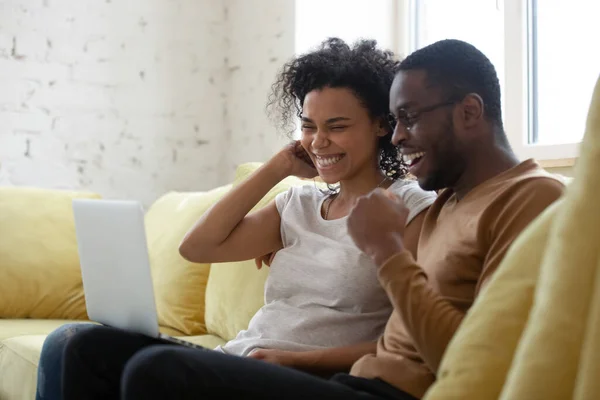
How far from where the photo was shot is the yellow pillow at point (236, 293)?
1985 mm

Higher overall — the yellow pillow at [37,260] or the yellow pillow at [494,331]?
the yellow pillow at [494,331]

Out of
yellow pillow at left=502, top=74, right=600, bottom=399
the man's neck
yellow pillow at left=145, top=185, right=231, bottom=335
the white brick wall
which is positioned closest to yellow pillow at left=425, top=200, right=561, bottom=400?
yellow pillow at left=502, top=74, right=600, bottom=399

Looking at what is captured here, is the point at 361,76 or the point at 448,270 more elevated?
the point at 361,76

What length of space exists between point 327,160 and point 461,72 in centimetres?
42

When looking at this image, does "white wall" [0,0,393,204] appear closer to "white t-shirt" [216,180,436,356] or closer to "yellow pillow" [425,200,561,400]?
"white t-shirt" [216,180,436,356]

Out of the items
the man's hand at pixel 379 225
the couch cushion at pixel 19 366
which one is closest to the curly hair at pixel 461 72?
the man's hand at pixel 379 225

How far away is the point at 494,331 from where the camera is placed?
2.48 ft

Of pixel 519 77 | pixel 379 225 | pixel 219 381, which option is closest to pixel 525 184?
pixel 379 225

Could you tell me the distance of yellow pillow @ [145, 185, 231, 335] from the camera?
2309 millimetres

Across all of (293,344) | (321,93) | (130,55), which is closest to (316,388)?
(293,344)

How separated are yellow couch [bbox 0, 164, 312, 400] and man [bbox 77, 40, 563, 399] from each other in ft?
2.77

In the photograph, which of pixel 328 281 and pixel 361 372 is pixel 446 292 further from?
pixel 328 281

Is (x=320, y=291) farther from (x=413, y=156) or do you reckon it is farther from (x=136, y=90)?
(x=136, y=90)

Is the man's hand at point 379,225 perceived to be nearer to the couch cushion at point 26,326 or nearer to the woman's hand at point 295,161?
the woman's hand at point 295,161
